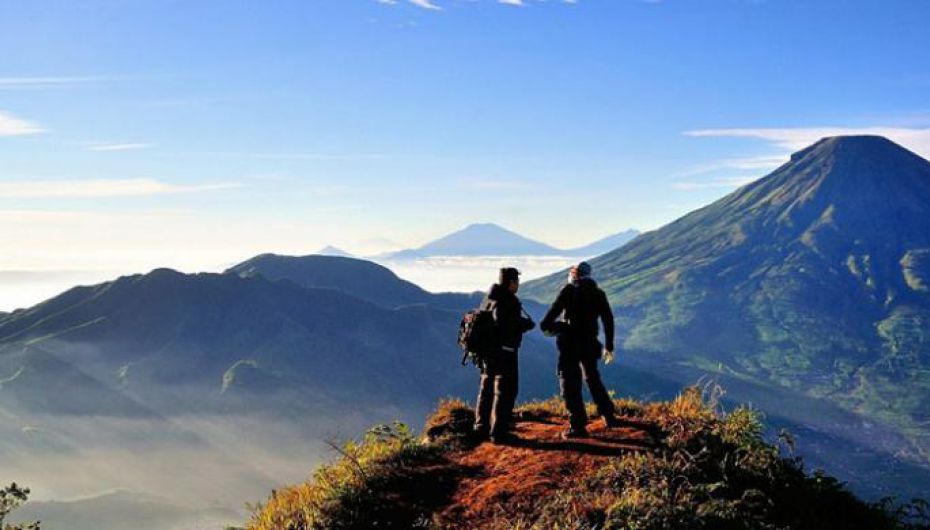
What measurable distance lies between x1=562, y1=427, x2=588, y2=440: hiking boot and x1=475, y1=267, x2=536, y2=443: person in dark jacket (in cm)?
100

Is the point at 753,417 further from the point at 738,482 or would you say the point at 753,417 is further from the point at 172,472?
the point at 172,472

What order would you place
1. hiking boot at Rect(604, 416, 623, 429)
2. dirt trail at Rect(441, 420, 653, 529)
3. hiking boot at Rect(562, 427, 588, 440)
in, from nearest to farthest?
dirt trail at Rect(441, 420, 653, 529) → hiking boot at Rect(562, 427, 588, 440) → hiking boot at Rect(604, 416, 623, 429)

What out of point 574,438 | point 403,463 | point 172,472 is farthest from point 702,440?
point 172,472

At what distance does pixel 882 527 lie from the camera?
34.9 ft

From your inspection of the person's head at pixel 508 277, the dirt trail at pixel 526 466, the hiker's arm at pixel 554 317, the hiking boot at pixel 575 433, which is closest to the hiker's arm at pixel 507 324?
the person's head at pixel 508 277

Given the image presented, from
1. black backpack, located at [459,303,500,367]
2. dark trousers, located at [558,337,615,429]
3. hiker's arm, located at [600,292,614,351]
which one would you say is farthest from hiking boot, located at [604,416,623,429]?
black backpack, located at [459,303,500,367]

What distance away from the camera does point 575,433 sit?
1292 cm

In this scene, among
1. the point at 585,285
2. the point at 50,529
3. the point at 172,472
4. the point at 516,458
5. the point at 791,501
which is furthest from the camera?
the point at 172,472

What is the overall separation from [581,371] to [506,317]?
161 cm

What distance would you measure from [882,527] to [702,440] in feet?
8.05

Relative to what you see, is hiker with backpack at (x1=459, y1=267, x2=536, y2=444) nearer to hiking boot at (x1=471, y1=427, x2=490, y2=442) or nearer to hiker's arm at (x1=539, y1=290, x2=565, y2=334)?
hiking boot at (x1=471, y1=427, x2=490, y2=442)

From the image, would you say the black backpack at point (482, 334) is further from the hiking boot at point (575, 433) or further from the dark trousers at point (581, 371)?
the hiking boot at point (575, 433)

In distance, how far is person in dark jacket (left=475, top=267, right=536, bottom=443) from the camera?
44.7ft

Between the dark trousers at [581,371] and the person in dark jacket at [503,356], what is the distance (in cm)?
76
